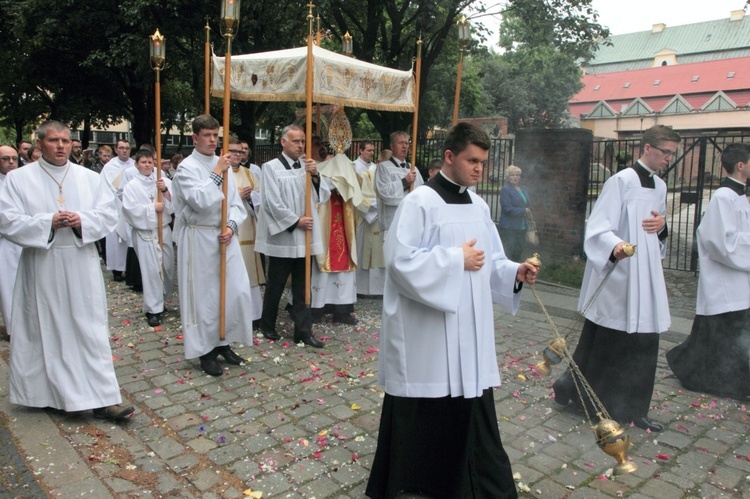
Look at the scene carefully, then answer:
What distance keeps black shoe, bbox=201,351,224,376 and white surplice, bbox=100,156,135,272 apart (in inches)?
178

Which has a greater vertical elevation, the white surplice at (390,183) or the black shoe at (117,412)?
the white surplice at (390,183)

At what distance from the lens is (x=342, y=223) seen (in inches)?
298

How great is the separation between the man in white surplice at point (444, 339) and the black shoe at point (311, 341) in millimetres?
2936

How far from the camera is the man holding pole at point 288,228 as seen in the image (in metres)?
6.53

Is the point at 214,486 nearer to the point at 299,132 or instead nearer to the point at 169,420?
the point at 169,420

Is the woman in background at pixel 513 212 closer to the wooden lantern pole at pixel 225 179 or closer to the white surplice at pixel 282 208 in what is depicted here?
the white surplice at pixel 282 208

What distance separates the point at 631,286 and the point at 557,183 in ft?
22.7

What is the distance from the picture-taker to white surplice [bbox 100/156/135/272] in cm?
960

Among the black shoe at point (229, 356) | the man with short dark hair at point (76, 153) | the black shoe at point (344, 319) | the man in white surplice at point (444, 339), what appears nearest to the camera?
the man in white surplice at point (444, 339)

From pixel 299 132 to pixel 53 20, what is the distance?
13.0 metres

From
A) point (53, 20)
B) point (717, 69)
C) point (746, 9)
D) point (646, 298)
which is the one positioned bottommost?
point (646, 298)

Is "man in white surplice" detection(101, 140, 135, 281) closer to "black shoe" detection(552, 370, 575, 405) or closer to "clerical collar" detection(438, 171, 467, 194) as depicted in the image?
"black shoe" detection(552, 370, 575, 405)

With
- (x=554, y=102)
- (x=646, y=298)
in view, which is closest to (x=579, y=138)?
(x=646, y=298)

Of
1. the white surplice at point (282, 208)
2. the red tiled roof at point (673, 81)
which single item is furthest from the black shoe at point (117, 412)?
the red tiled roof at point (673, 81)
